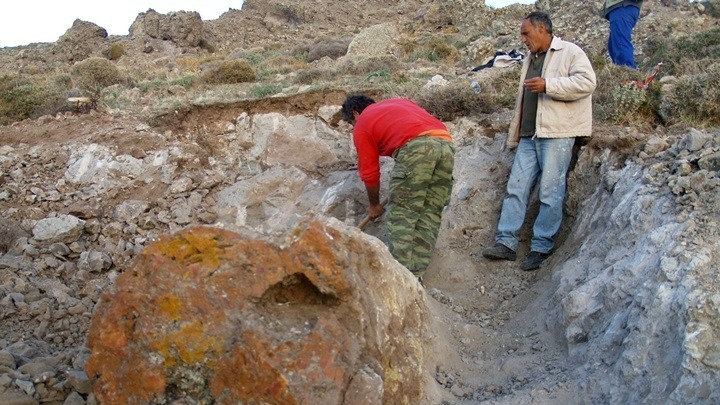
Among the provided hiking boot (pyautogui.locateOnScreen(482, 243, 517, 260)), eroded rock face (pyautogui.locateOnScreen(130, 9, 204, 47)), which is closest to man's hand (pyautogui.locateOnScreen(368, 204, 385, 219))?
hiking boot (pyautogui.locateOnScreen(482, 243, 517, 260))

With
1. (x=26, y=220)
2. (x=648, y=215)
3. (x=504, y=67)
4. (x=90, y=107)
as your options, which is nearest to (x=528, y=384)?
(x=648, y=215)

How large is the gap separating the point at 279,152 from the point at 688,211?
4.54 meters

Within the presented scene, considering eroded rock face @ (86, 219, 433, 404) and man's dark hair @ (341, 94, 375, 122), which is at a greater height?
man's dark hair @ (341, 94, 375, 122)

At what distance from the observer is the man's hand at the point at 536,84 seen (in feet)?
Answer: 15.5

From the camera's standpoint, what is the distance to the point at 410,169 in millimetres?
4934

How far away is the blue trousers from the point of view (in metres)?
7.69

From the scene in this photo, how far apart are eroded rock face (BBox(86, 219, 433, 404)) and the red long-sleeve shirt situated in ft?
7.37

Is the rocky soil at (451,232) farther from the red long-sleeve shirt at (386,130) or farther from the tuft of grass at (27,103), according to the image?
the tuft of grass at (27,103)

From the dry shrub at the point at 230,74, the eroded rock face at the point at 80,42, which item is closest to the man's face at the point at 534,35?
the dry shrub at the point at 230,74

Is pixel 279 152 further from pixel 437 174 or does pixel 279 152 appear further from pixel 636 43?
pixel 636 43

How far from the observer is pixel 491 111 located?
669 centimetres

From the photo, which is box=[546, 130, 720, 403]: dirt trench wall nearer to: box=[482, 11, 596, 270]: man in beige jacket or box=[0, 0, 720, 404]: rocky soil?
box=[0, 0, 720, 404]: rocky soil

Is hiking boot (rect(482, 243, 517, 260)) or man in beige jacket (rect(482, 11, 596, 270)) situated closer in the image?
man in beige jacket (rect(482, 11, 596, 270))

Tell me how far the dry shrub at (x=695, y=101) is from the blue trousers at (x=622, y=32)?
6.50 ft
